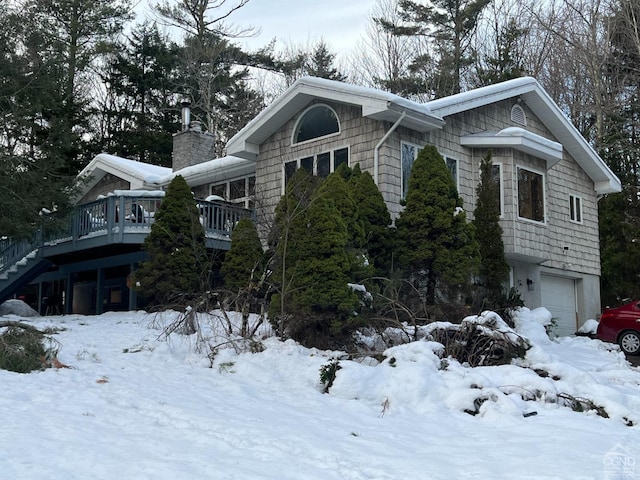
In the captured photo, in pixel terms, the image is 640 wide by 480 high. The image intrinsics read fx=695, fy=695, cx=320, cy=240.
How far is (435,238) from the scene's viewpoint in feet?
43.8

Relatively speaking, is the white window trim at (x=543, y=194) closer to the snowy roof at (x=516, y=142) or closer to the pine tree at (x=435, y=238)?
the snowy roof at (x=516, y=142)

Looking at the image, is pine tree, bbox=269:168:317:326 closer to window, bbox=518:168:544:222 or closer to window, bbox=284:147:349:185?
window, bbox=284:147:349:185

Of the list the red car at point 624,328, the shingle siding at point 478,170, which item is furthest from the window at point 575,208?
the red car at point 624,328

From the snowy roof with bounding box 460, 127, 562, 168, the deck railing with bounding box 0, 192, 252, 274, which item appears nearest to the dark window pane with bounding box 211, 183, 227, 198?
the deck railing with bounding box 0, 192, 252, 274

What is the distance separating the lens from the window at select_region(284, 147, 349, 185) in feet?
51.2

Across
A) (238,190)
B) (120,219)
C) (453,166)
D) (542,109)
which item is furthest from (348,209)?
(542,109)

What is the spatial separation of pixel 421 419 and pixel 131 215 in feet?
33.7

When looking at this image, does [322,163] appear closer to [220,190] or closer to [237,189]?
[237,189]

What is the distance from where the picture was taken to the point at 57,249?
1700 centimetres

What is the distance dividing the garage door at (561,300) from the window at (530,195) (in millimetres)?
2092

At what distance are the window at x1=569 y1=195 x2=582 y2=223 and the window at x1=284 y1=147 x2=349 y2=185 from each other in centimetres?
751

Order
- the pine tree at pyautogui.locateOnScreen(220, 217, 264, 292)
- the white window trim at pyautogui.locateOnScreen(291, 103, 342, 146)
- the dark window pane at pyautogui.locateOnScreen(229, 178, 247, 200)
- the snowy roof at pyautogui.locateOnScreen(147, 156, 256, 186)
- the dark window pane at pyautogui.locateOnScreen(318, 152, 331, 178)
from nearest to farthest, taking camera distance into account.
Answer: 1. the pine tree at pyautogui.locateOnScreen(220, 217, 264, 292)
2. the white window trim at pyautogui.locateOnScreen(291, 103, 342, 146)
3. the dark window pane at pyautogui.locateOnScreen(318, 152, 331, 178)
4. the snowy roof at pyautogui.locateOnScreen(147, 156, 256, 186)
5. the dark window pane at pyautogui.locateOnScreen(229, 178, 247, 200)

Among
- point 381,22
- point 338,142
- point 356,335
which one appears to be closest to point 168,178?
point 338,142

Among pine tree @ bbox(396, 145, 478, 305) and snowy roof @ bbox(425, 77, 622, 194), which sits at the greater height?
snowy roof @ bbox(425, 77, 622, 194)
